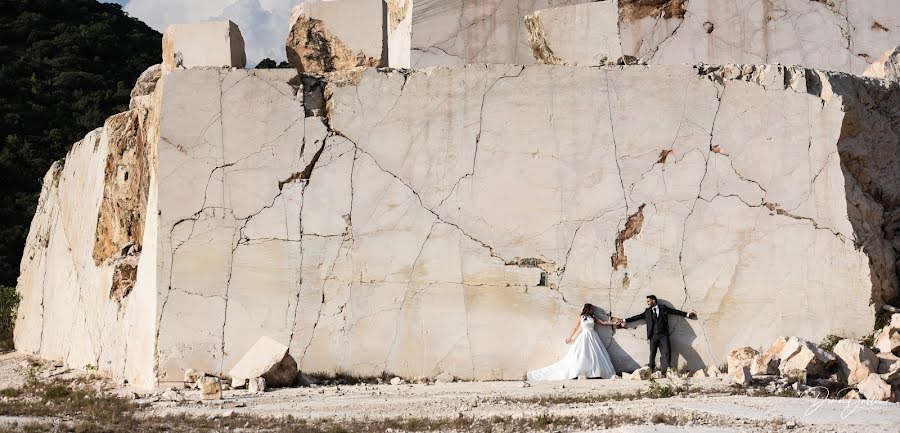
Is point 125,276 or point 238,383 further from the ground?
point 125,276

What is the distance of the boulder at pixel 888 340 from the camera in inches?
352

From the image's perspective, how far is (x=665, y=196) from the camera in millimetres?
9383

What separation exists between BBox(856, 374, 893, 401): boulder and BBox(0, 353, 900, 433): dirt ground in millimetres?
771

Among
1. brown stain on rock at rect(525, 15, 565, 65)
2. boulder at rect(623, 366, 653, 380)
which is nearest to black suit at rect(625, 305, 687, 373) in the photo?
boulder at rect(623, 366, 653, 380)

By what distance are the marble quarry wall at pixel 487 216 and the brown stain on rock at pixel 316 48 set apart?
0.95m

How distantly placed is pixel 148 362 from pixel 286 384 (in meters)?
1.27

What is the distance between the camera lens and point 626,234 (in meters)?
9.34

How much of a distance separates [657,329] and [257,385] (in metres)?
3.11

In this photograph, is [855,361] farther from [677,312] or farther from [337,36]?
[337,36]

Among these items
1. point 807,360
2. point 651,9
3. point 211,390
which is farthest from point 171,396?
point 651,9

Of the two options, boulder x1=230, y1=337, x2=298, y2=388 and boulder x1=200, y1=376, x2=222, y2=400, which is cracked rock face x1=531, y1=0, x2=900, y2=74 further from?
boulder x1=200, y1=376, x2=222, y2=400

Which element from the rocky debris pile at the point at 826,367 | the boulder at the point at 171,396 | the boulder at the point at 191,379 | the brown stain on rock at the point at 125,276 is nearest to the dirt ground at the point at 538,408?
the boulder at the point at 171,396

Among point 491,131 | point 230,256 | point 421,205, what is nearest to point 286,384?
point 230,256

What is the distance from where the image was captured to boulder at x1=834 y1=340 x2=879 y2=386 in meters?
8.60
